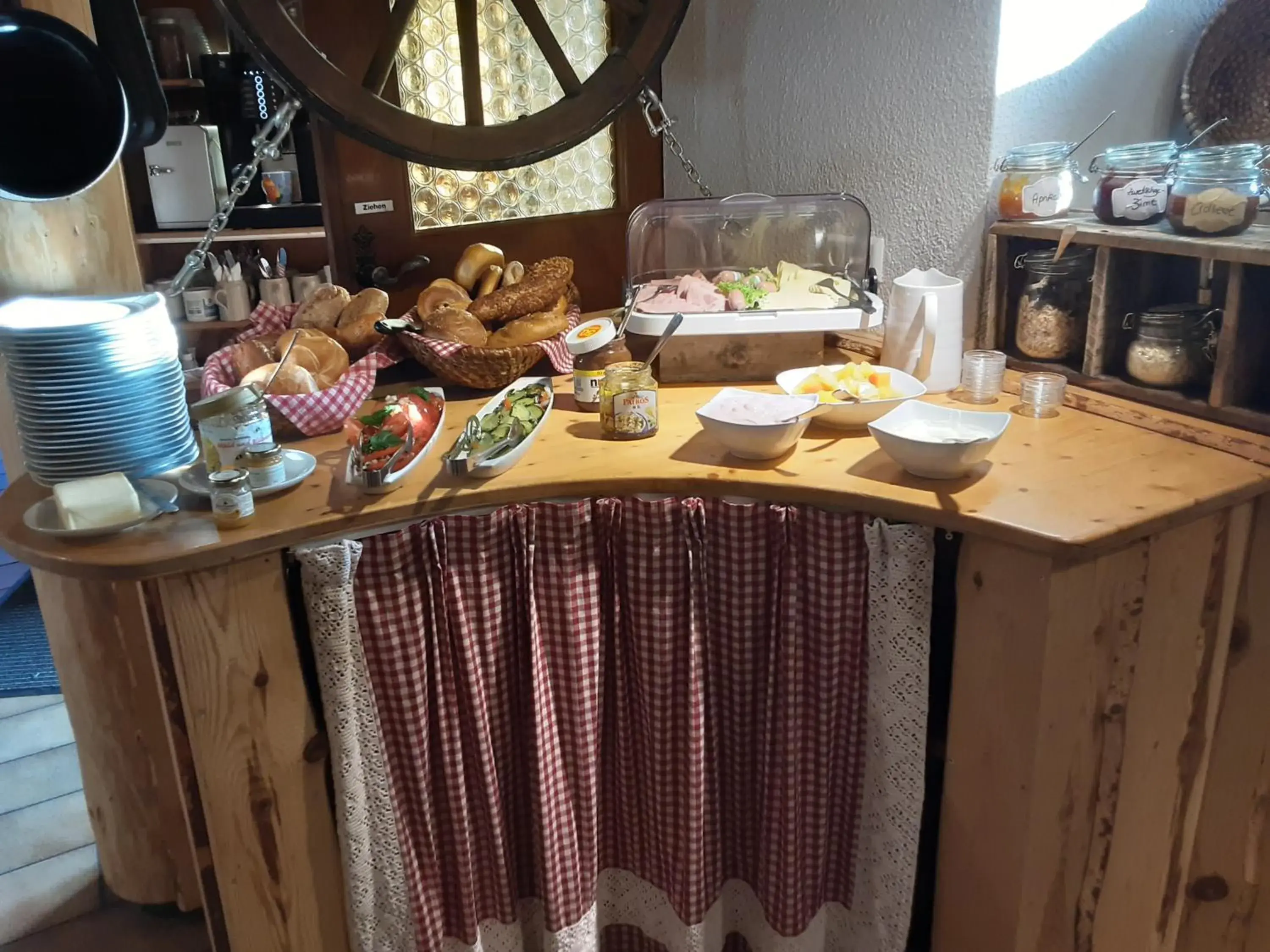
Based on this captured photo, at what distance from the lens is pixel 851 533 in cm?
109

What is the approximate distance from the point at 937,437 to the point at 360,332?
0.85 m

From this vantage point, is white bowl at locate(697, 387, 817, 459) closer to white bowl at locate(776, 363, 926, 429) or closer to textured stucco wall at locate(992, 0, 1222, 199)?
white bowl at locate(776, 363, 926, 429)

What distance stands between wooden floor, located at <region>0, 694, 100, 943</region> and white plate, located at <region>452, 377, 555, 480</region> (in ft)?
3.77

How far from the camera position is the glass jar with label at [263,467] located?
1093mm

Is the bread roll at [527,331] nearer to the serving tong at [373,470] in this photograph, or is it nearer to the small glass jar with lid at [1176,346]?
the serving tong at [373,470]

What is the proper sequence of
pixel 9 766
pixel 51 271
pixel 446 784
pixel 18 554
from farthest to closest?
pixel 9 766
pixel 51 271
pixel 446 784
pixel 18 554

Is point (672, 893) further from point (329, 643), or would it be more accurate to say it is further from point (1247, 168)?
point (1247, 168)

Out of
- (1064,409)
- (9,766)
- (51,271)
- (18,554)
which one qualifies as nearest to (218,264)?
(9,766)

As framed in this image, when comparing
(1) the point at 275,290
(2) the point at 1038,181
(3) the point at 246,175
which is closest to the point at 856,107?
(2) the point at 1038,181

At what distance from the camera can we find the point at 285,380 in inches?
50.5

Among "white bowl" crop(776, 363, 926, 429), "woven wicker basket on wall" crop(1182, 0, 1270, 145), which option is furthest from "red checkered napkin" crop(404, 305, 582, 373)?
"woven wicker basket on wall" crop(1182, 0, 1270, 145)

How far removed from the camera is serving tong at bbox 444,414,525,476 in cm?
113

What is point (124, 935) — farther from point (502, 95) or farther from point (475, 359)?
point (502, 95)

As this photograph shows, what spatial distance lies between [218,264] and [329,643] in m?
2.23
